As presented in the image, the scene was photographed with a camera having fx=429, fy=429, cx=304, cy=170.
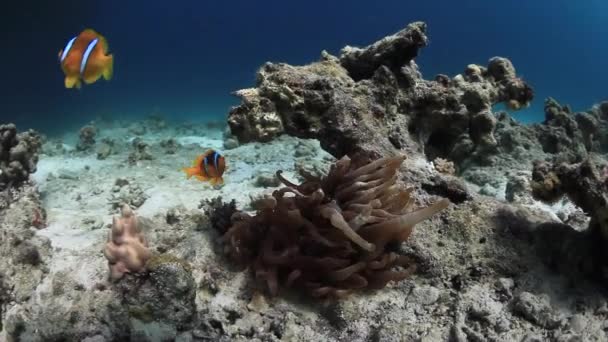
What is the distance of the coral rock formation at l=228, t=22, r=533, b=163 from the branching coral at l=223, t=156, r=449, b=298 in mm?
629

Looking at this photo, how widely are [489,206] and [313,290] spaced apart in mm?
1602

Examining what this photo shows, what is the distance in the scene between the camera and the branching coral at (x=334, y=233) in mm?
2777

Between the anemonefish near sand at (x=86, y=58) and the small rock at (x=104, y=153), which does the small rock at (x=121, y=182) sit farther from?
the small rock at (x=104, y=153)

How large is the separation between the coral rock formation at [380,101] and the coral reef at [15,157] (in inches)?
117

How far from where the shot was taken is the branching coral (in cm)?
278

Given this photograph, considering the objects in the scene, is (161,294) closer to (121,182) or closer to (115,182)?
(121,182)

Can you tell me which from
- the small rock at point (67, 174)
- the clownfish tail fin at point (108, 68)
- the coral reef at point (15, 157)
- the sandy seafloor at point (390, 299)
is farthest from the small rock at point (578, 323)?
the small rock at point (67, 174)

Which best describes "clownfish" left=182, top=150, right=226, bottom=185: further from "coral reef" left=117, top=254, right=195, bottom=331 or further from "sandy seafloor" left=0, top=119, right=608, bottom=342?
"coral reef" left=117, top=254, right=195, bottom=331

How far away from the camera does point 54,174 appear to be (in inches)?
256

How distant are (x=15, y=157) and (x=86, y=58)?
85.9 inches

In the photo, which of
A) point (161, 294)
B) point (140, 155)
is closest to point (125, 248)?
point (161, 294)

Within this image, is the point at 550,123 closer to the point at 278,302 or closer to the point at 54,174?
the point at 278,302

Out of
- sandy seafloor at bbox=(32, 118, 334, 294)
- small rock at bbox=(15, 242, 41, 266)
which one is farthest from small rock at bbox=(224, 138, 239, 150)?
small rock at bbox=(15, 242, 41, 266)

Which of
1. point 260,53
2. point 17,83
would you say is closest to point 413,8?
point 260,53
